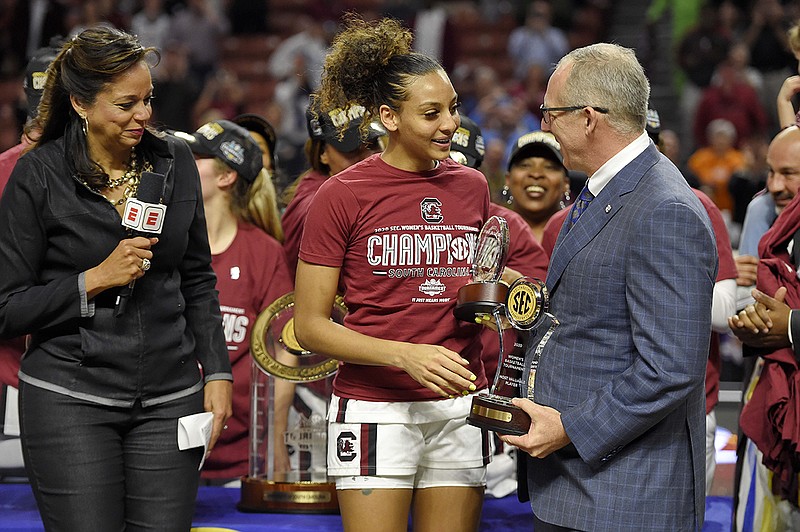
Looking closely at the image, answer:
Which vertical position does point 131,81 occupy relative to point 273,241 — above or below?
above

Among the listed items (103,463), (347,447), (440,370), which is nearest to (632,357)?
(440,370)

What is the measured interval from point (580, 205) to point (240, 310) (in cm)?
181

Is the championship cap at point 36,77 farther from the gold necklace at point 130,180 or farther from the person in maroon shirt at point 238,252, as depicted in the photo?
the gold necklace at point 130,180

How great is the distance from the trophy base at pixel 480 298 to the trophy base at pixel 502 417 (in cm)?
21

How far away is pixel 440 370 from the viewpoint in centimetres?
249

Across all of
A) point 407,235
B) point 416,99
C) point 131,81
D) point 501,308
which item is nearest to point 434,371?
point 501,308

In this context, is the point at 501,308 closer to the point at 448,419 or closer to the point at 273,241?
the point at 448,419

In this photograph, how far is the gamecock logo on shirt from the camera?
2.80 metres

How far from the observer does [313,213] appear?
9.14ft

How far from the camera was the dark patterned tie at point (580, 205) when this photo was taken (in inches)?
97.5

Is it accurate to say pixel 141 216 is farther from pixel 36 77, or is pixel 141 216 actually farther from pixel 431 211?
pixel 36 77

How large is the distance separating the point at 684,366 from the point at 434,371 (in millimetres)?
550

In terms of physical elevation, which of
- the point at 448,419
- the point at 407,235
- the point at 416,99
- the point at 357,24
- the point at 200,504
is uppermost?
the point at 357,24

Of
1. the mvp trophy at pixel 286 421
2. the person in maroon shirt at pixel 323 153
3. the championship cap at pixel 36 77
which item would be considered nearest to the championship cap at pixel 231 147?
the person in maroon shirt at pixel 323 153
